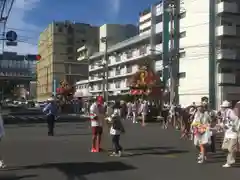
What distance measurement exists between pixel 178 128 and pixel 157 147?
10.7 m

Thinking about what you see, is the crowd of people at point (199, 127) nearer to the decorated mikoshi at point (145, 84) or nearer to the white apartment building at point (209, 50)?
the decorated mikoshi at point (145, 84)

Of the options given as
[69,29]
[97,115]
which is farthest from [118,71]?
[97,115]

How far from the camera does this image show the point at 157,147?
50.1ft

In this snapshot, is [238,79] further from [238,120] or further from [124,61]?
[238,120]

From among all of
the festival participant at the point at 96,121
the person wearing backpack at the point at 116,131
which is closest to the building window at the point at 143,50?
the festival participant at the point at 96,121

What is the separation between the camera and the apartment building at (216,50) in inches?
2029

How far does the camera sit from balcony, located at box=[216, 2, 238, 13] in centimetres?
5128

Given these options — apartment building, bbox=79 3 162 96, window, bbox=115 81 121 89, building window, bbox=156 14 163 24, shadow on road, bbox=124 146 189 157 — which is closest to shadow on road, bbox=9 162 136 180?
shadow on road, bbox=124 146 189 157

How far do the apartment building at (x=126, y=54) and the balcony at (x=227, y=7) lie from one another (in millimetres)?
10543

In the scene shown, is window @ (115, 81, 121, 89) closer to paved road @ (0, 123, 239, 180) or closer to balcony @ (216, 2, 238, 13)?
balcony @ (216, 2, 238, 13)

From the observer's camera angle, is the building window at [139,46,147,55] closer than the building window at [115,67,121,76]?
Yes

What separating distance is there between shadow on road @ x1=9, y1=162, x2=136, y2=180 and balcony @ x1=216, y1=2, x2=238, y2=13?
43276mm

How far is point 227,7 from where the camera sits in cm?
5159

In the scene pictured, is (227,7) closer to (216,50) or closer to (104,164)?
(216,50)
